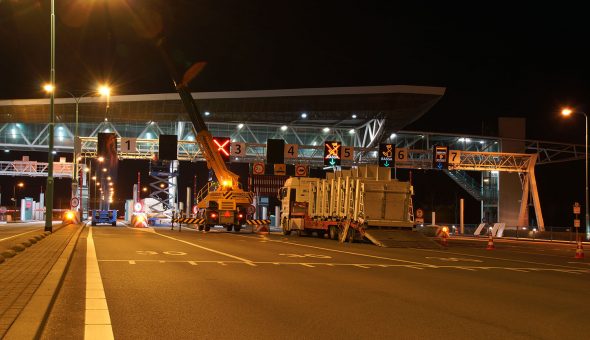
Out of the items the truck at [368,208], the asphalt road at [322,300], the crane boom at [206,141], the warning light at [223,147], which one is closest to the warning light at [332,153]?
A: the warning light at [223,147]

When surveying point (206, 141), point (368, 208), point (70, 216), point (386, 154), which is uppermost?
point (206, 141)

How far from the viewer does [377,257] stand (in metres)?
21.6

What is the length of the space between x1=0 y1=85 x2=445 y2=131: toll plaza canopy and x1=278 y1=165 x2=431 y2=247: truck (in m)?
21.5

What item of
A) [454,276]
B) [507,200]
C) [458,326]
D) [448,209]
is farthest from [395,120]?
[458,326]

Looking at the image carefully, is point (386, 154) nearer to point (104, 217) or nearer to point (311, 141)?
point (311, 141)

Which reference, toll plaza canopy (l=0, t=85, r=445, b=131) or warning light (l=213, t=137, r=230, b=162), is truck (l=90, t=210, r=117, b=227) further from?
warning light (l=213, t=137, r=230, b=162)

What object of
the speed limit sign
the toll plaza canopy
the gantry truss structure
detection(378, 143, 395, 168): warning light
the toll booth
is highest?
the toll plaza canopy

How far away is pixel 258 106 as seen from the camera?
6072 centimetres

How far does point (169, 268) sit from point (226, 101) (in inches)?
1762

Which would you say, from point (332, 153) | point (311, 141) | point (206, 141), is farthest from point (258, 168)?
point (206, 141)

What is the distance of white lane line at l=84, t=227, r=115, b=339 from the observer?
25.6 feet

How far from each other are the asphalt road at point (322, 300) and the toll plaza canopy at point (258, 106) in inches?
1584

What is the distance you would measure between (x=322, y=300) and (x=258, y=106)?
50.7 m

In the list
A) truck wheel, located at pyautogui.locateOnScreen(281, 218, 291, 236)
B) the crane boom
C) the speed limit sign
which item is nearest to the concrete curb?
truck wheel, located at pyautogui.locateOnScreen(281, 218, 291, 236)
